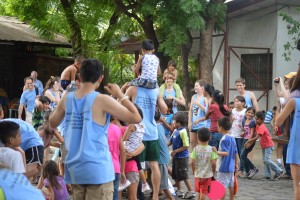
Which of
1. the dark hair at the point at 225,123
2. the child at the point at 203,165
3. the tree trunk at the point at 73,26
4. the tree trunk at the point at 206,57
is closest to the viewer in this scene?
the child at the point at 203,165

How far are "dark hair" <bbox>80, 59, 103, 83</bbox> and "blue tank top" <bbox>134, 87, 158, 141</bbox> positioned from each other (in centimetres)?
285

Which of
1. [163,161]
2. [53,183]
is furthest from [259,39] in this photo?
[53,183]

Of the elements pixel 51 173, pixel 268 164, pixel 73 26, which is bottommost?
pixel 268 164

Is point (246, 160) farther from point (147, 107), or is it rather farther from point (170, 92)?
point (147, 107)

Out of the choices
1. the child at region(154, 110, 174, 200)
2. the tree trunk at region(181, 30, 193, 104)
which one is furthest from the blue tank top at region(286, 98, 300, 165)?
the tree trunk at region(181, 30, 193, 104)

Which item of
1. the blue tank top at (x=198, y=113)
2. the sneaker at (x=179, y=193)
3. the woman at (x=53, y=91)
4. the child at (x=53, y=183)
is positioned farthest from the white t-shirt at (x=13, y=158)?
the woman at (x=53, y=91)

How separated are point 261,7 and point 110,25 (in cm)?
545

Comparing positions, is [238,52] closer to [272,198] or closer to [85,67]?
[272,198]

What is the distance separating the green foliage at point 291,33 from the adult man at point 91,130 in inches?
496

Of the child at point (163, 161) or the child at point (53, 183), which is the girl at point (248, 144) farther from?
the child at point (53, 183)

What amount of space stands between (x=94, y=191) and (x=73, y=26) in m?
15.3

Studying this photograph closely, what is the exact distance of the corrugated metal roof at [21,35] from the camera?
70.5 feet

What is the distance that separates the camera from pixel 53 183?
283 inches

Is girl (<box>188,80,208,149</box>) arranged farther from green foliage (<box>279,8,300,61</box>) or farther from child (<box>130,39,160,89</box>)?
green foliage (<box>279,8,300,61</box>)
